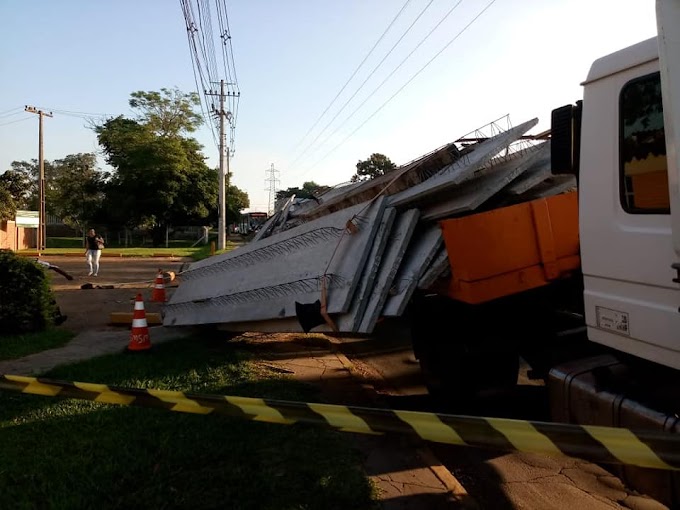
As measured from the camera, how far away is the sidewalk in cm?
331

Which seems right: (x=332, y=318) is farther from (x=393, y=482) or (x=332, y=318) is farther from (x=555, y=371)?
(x=555, y=371)

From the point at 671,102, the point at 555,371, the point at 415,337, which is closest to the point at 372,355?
the point at 415,337

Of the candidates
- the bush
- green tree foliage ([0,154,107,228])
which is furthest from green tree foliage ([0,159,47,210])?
the bush

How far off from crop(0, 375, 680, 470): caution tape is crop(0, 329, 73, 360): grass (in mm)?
4740

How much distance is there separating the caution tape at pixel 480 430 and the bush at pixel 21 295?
18.5 feet

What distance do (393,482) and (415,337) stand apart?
5.91ft

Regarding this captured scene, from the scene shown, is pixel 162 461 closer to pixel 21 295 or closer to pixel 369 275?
pixel 369 275

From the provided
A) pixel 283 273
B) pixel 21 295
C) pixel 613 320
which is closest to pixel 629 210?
pixel 613 320

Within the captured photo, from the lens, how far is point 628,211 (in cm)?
269

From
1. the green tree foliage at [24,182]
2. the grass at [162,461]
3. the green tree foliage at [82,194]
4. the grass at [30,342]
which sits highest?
the green tree foliage at [24,182]

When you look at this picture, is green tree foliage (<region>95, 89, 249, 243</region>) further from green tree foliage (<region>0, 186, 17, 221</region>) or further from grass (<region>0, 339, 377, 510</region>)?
grass (<region>0, 339, 377, 510</region>)

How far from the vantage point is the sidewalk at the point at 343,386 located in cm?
331

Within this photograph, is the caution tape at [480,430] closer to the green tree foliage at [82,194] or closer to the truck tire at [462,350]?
the truck tire at [462,350]

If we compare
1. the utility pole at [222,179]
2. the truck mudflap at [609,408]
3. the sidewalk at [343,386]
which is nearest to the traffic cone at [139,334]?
the sidewalk at [343,386]
